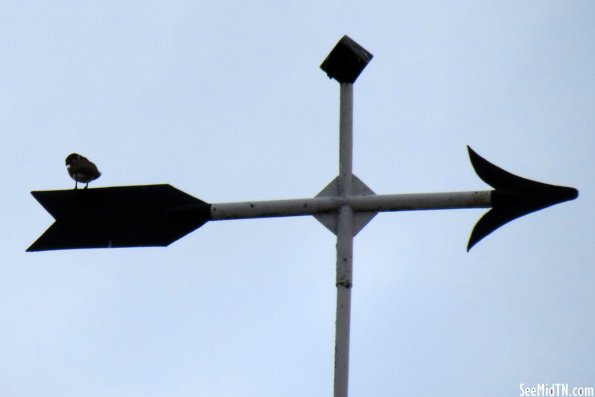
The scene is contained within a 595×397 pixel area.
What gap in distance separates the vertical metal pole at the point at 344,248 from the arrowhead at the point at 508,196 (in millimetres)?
406

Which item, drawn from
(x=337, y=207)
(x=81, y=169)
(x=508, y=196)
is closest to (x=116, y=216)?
(x=337, y=207)

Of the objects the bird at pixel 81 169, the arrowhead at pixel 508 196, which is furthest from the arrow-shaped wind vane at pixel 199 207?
the bird at pixel 81 169

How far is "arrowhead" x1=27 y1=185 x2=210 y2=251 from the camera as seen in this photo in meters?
3.60

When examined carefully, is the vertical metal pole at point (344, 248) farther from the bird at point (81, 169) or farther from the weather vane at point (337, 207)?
the bird at point (81, 169)

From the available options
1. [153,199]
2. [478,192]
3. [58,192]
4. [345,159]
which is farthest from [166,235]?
[478,192]

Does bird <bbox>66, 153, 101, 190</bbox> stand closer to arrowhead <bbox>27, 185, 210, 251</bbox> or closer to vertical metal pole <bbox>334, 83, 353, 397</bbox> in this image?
arrowhead <bbox>27, 185, 210, 251</bbox>

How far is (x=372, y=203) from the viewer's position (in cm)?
316

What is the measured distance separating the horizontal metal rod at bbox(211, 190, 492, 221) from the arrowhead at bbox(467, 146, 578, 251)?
0.17ft

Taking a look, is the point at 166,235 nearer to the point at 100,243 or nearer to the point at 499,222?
the point at 100,243

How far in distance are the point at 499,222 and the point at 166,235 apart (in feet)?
3.73

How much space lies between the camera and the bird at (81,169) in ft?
18.4

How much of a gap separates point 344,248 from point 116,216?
1.00 metres

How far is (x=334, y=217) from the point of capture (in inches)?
126

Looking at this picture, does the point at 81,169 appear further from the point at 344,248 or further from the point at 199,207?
the point at 344,248
